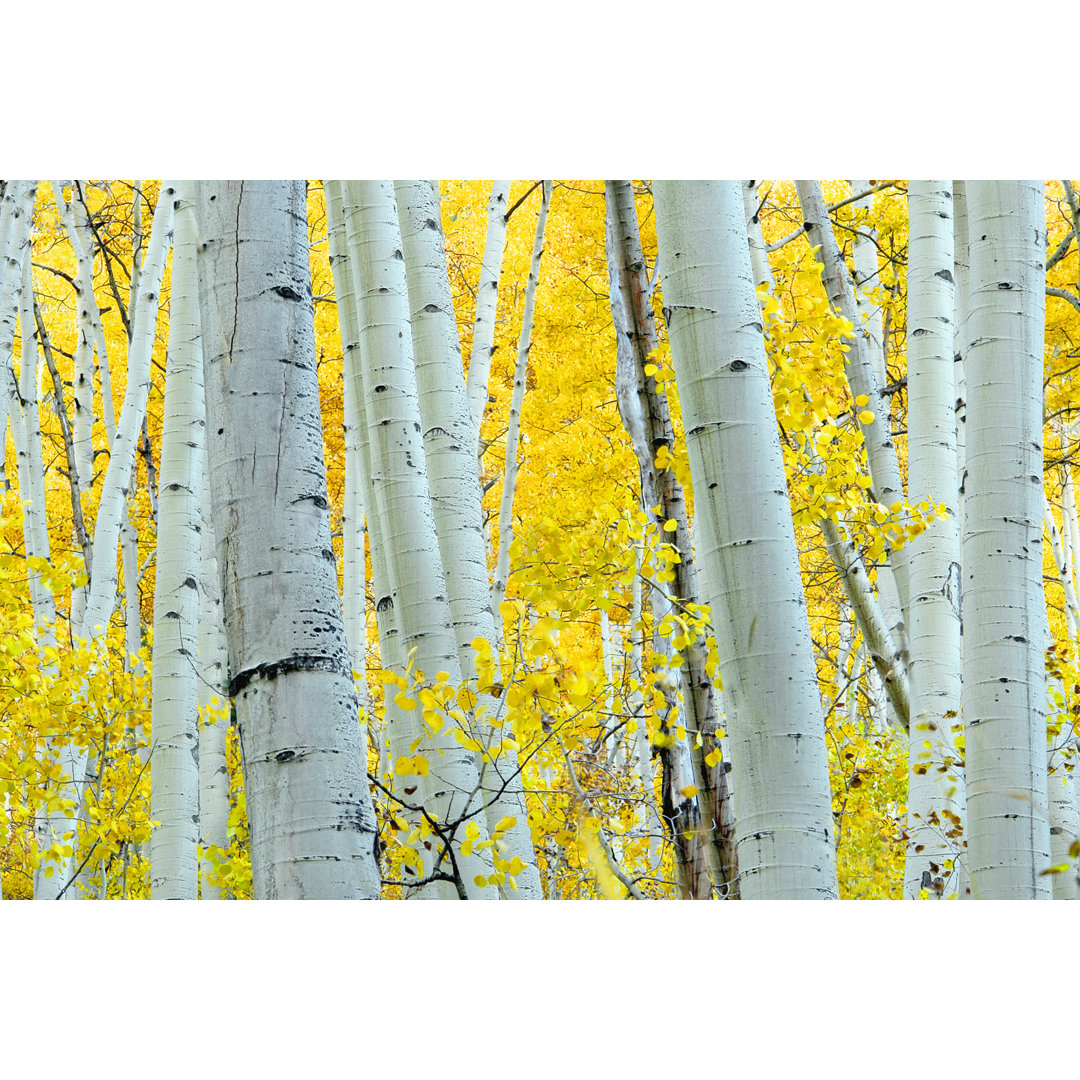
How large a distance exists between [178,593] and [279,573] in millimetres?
1926

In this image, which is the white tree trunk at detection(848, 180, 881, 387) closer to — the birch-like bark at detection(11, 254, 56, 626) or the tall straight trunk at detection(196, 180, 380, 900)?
the tall straight trunk at detection(196, 180, 380, 900)

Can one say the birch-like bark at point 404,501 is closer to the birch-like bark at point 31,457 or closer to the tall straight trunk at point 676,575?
the tall straight trunk at point 676,575

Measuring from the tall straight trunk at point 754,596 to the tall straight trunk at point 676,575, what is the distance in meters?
0.83

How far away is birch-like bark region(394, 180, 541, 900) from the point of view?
2.05m

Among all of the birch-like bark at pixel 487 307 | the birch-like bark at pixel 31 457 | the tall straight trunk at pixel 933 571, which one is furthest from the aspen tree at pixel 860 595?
the birch-like bark at pixel 31 457

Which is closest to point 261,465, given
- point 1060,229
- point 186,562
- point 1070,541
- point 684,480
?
point 684,480

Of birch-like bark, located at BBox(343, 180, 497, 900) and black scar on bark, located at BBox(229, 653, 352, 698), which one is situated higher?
birch-like bark, located at BBox(343, 180, 497, 900)

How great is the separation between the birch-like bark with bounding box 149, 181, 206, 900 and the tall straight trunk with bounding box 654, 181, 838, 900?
1768 millimetres

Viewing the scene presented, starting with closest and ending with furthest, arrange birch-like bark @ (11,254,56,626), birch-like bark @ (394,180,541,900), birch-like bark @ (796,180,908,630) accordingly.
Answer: birch-like bark @ (394,180,541,900)
birch-like bark @ (796,180,908,630)
birch-like bark @ (11,254,56,626)

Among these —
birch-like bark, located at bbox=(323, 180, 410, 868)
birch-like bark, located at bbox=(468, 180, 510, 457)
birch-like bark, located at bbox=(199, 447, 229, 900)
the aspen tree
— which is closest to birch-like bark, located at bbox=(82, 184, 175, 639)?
birch-like bark, located at bbox=(199, 447, 229, 900)

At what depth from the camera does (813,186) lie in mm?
2871
